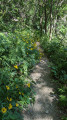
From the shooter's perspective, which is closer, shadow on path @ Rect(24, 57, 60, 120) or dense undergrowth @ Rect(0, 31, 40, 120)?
dense undergrowth @ Rect(0, 31, 40, 120)

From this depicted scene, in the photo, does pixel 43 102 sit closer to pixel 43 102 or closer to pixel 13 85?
pixel 43 102

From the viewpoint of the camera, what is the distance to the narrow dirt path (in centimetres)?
262

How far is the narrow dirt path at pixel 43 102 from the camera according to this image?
2615 millimetres

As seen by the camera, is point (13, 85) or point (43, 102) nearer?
point (13, 85)

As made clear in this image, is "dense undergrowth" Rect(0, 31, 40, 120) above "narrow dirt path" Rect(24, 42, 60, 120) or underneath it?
above

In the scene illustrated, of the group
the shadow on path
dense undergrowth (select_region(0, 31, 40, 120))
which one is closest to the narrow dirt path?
the shadow on path

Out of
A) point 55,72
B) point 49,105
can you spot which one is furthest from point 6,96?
point 55,72

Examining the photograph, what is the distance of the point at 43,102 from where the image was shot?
9.89 feet

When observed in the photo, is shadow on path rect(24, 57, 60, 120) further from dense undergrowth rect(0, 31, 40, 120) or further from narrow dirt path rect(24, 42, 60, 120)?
dense undergrowth rect(0, 31, 40, 120)

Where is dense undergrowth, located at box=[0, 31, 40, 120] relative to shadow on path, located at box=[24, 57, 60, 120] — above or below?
above

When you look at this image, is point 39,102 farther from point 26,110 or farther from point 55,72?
point 55,72

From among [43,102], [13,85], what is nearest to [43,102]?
[43,102]

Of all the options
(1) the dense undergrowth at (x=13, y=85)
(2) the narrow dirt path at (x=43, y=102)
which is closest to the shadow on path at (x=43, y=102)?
(2) the narrow dirt path at (x=43, y=102)

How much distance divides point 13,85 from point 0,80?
1.13 feet
